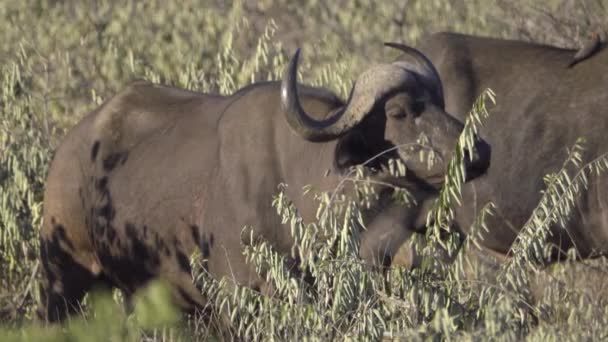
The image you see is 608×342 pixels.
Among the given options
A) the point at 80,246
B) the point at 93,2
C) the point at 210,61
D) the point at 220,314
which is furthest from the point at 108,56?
the point at 220,314

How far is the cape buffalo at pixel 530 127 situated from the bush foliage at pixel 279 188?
6.1 inches

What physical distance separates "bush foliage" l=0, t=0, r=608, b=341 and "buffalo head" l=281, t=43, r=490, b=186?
0.88 ft

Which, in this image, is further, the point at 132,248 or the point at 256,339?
the point at 132,248

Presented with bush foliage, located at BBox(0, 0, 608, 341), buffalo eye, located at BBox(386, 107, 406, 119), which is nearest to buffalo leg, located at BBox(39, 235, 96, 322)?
bush foliage, located at BBox(0, 0, 608, 341)

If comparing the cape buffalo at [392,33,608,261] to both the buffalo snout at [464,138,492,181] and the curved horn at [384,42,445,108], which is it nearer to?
the curved horn at [384,42,445,108]

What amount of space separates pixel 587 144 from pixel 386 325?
2.86 m

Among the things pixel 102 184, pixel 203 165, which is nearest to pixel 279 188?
pixel 203 165

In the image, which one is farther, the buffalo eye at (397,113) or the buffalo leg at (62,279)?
the buffalo leg at (62,279)

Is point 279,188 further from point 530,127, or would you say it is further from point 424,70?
point 530,127

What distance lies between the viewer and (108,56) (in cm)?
982

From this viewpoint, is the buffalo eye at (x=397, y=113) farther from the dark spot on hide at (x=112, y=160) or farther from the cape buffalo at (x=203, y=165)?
the dark spot on hide at (x=112, y=160)

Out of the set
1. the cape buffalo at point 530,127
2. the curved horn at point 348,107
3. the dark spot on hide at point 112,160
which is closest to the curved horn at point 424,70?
the curved horn at point 348,107

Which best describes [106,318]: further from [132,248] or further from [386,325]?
[132,248]

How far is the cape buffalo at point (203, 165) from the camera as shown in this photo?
6070mm
